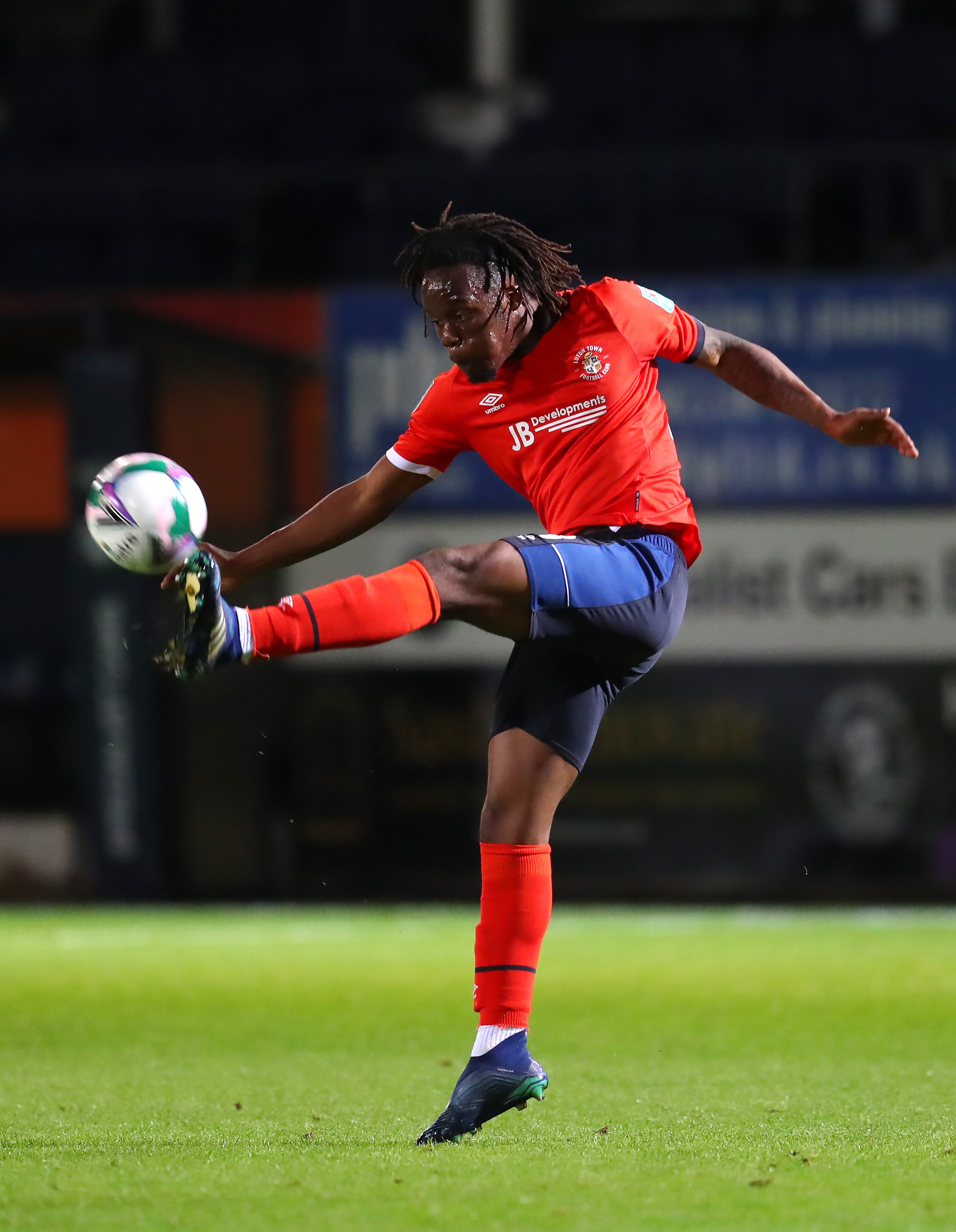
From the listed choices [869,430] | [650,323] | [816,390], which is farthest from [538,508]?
Result: [816,390]

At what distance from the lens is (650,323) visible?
15.6ft

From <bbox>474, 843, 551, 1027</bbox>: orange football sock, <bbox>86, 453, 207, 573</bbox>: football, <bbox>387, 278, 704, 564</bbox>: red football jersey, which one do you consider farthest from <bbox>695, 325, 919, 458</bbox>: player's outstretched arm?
<bbox>86, 453, 207, 573</bbox>: football

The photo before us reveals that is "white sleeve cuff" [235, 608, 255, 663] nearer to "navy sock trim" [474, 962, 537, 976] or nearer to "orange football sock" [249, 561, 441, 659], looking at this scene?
"orange football sock" [249, 561, 441, 659]

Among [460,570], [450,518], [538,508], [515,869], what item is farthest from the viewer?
[450,518]

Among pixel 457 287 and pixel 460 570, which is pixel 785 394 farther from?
pixel 460 570

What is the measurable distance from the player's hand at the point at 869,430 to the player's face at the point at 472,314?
878 millimetres

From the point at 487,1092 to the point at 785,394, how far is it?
6.42 ft

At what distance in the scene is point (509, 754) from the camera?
4.60 m

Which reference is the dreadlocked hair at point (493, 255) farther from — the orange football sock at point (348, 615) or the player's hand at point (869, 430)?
the orange football sock at point (348, 615)

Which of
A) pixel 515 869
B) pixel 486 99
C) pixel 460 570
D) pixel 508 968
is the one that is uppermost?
pixel 486 99

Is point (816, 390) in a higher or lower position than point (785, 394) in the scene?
higher

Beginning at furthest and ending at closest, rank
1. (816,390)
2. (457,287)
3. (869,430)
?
(816,390) → (869,430) → (457,287)

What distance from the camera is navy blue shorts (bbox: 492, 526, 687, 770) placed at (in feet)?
13.9

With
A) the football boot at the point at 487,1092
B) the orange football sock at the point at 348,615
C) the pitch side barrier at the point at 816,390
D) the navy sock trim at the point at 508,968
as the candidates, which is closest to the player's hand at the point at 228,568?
the orange football sock at the point at 348,615
